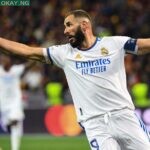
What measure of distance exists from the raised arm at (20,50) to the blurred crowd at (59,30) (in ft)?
30.9

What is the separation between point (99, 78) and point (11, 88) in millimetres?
7087

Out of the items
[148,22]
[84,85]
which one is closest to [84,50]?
[84,85]

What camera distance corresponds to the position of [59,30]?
20641mm

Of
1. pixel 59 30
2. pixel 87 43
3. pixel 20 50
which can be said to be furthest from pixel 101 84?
pixel 59 30

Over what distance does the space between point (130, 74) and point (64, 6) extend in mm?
4032

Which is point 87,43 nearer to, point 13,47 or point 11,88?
point 13,47

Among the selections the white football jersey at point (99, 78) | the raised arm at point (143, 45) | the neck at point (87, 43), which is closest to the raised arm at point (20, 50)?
the white football jersey at point (99, 78)

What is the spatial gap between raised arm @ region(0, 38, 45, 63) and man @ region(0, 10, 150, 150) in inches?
0.4

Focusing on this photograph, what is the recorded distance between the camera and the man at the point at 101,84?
7.96 metres

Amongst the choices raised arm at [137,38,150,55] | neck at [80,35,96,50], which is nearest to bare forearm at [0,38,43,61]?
neck at [80,35,96,50]

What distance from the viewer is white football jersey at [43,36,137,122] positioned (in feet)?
26.2

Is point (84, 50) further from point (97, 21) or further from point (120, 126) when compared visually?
point (97, 21)

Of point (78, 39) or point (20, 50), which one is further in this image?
point (20, 50)

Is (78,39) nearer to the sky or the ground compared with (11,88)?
nearer to the sky
